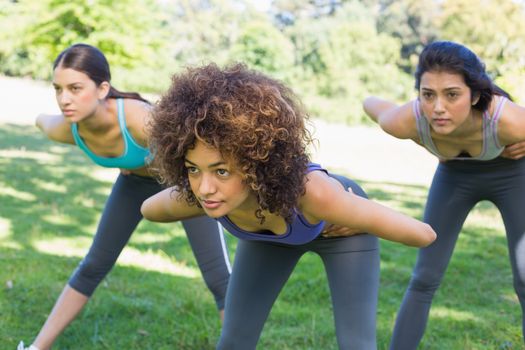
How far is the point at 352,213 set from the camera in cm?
255

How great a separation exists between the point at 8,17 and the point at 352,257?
27.8 meters

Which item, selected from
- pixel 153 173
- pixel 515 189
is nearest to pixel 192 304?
pixel 153 173

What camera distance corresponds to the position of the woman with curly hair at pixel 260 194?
2383 mm

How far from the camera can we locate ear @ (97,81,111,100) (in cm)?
394

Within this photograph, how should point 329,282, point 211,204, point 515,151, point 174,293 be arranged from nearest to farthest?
point 211,204 → point 329,282 → point 515,151 → point 174,293

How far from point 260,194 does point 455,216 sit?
173cm

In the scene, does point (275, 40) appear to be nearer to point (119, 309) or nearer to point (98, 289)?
point (98, 289)

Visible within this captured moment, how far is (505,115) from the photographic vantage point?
11.3 ft

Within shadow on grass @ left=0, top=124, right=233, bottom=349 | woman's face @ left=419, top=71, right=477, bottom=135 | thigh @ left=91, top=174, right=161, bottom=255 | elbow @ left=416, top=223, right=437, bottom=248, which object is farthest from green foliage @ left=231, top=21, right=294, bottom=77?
elbow @ left=416, top=223, right=437, bottom=248

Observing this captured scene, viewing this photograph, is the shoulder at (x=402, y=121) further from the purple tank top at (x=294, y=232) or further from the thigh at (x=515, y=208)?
the purple tank top at (x=294, y=232)

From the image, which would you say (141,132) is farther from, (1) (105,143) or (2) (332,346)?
(2) (332,346)

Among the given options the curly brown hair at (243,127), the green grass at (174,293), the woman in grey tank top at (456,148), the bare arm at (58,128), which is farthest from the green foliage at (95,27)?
the curly brown hair at (243,127)

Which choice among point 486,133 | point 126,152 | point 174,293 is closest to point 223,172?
point 126,152

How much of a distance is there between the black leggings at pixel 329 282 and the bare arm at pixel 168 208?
1.23 feet
